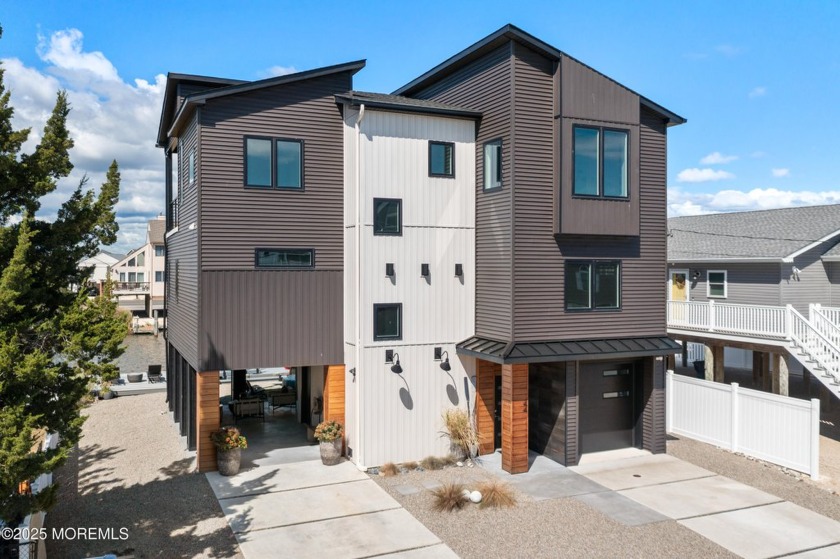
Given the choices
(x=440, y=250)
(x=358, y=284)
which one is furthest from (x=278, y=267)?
(x=440, y=250)

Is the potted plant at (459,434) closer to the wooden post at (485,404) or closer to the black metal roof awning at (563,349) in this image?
the wooden post at (485,404)

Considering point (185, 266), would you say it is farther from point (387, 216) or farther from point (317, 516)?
point (317, 516)

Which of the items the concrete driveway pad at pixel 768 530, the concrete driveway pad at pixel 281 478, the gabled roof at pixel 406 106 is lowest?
the concrete driveway pad at pixel 768 530

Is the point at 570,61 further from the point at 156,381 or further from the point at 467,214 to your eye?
the point at 156,381

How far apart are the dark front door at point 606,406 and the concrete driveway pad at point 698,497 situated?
8.23ft

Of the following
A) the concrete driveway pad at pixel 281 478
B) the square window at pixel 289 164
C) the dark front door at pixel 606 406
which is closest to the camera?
the concrete driveway pad at pixel 281 478

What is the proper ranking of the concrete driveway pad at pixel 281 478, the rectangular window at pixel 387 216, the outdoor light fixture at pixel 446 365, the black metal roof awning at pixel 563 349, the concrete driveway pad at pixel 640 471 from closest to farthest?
1. the concrete driveway pad at pixel 281 478
2. the concrete driveway pad at pixel 640 471
3. the black metal roof awning at pixel 563 349
4. the rectangular window at pixel 387 216
5. the outdoor light fixture at pixel 446 365

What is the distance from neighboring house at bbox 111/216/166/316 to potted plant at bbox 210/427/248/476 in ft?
152

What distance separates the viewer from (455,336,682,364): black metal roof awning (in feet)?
42.4

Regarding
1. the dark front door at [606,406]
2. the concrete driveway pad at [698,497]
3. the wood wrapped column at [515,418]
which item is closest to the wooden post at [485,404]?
the wood wrapped column at [515,418]

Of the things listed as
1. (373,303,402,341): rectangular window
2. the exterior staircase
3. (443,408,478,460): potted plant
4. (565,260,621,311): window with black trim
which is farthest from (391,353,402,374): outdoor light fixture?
the exterior staircase

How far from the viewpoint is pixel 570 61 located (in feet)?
44.5

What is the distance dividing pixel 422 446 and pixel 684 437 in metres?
7.36

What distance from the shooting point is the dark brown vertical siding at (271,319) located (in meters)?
13.6
